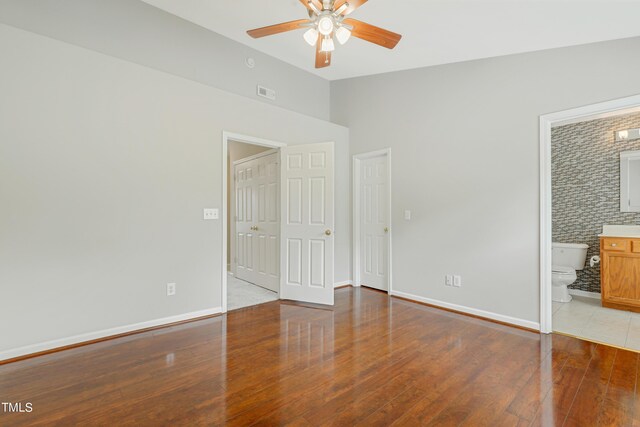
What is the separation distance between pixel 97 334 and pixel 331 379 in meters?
2.19

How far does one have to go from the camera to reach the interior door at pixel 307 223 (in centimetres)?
411

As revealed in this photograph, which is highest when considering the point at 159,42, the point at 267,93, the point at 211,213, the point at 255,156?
the point at 159,42

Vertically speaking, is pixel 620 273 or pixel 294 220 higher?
pixel 294 220

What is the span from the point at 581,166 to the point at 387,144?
9.05 ft

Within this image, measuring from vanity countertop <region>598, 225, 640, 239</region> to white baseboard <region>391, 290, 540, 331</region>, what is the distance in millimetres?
1769

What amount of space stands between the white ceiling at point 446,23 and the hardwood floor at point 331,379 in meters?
2.70

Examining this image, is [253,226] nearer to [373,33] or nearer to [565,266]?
[373,33]

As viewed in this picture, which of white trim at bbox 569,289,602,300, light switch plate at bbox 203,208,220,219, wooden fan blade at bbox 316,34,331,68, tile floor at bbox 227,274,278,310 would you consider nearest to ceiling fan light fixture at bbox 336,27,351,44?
wooden fan blade at bbox 316,34,331,68

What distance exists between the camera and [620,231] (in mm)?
4125

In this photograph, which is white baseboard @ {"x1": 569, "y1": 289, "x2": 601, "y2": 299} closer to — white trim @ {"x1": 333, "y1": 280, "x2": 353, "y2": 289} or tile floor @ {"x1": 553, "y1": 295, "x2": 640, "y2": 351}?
tile floor @ {"x1": 553, "y1": 295, "x2": 640, "y2": 351}

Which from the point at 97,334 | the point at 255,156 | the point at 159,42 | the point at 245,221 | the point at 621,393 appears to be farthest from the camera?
the point at 245,221

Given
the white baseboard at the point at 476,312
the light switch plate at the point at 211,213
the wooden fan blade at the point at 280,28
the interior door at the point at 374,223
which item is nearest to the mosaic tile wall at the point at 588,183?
the white baseboard at the point at 476,312

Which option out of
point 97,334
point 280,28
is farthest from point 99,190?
point 280,28

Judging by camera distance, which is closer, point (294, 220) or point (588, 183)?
point (294, 220)
